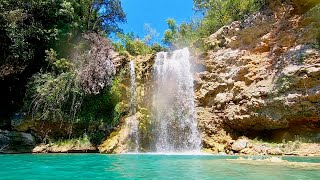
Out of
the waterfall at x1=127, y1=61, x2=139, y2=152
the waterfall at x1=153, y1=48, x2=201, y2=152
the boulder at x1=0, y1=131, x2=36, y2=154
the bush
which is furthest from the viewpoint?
the bush

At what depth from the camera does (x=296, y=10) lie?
15.9 metres

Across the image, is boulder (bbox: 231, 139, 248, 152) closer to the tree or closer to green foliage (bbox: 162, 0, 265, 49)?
green foliage (bbox: 162, 0, 265, 49)

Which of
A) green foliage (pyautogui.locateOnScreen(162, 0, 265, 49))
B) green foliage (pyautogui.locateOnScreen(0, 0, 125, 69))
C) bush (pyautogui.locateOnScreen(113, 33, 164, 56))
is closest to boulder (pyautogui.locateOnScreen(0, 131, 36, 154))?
green foliage (pyautogui.locateOnScreen(0, 0, 125, 69))

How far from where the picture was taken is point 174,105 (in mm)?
17156

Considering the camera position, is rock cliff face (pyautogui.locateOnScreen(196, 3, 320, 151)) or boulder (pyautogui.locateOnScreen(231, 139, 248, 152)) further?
boulder (pyautogui.locateOnScreen(231, 139, 248, 152))

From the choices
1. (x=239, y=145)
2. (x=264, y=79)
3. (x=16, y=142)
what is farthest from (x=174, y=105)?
(x=16, y=142)

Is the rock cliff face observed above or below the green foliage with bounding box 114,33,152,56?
below

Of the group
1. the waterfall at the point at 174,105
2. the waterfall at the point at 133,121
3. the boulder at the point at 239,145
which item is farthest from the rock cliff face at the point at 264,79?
the waterfall at the point at 133,121

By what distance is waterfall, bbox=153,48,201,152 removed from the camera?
53.6ft

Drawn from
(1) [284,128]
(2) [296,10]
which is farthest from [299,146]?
(2) [296,10]

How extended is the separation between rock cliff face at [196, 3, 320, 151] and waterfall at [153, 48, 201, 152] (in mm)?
Result: 528

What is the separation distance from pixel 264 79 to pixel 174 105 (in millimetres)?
4658

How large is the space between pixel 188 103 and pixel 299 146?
5.82 m

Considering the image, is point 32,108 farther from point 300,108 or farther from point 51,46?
point 300,108
